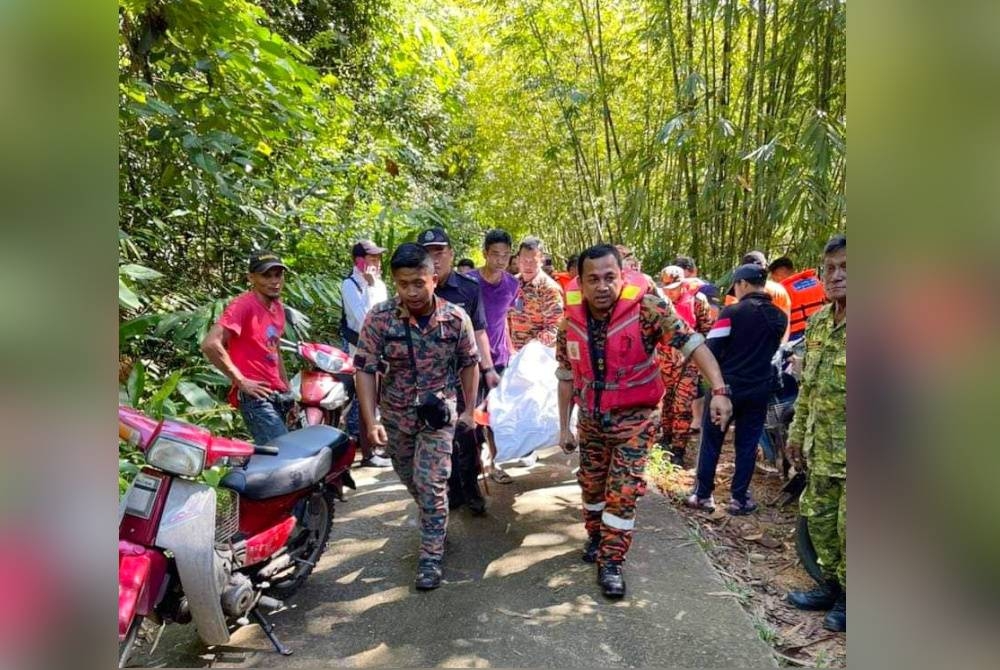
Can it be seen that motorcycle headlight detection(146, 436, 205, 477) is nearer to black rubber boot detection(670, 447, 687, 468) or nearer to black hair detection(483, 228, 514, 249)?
black hair detection(483, 228, 514, 249)

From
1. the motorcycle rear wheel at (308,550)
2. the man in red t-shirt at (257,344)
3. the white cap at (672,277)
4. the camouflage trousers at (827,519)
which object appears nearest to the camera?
the camouflage trousers at (827,519)

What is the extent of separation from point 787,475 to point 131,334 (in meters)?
4.73

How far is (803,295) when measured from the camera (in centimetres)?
484

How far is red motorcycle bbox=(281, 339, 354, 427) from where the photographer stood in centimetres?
425

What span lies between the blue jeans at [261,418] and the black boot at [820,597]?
2.83 m

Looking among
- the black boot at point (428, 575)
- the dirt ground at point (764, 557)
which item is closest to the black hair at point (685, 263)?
the dirt ground at point (764, 557)

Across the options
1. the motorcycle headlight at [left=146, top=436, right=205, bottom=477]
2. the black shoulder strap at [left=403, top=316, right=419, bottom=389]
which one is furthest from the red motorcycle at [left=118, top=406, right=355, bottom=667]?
the black shoulder strap at [left=403, top=316, right=419, bottom=389]

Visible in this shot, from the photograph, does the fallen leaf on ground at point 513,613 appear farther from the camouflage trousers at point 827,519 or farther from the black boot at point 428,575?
the camouflage trousers at point 827,519

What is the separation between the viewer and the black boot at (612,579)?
9.68 ft

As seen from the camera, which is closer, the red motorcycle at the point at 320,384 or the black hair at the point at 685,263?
the red motorcycle at the point at 320,384

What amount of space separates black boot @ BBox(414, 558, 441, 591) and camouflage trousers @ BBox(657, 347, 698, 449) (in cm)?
270

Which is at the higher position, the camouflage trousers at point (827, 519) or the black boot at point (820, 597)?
the camouflage trousers at point (827, 519)

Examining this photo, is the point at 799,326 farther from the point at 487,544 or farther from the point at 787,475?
the point at 487,544
